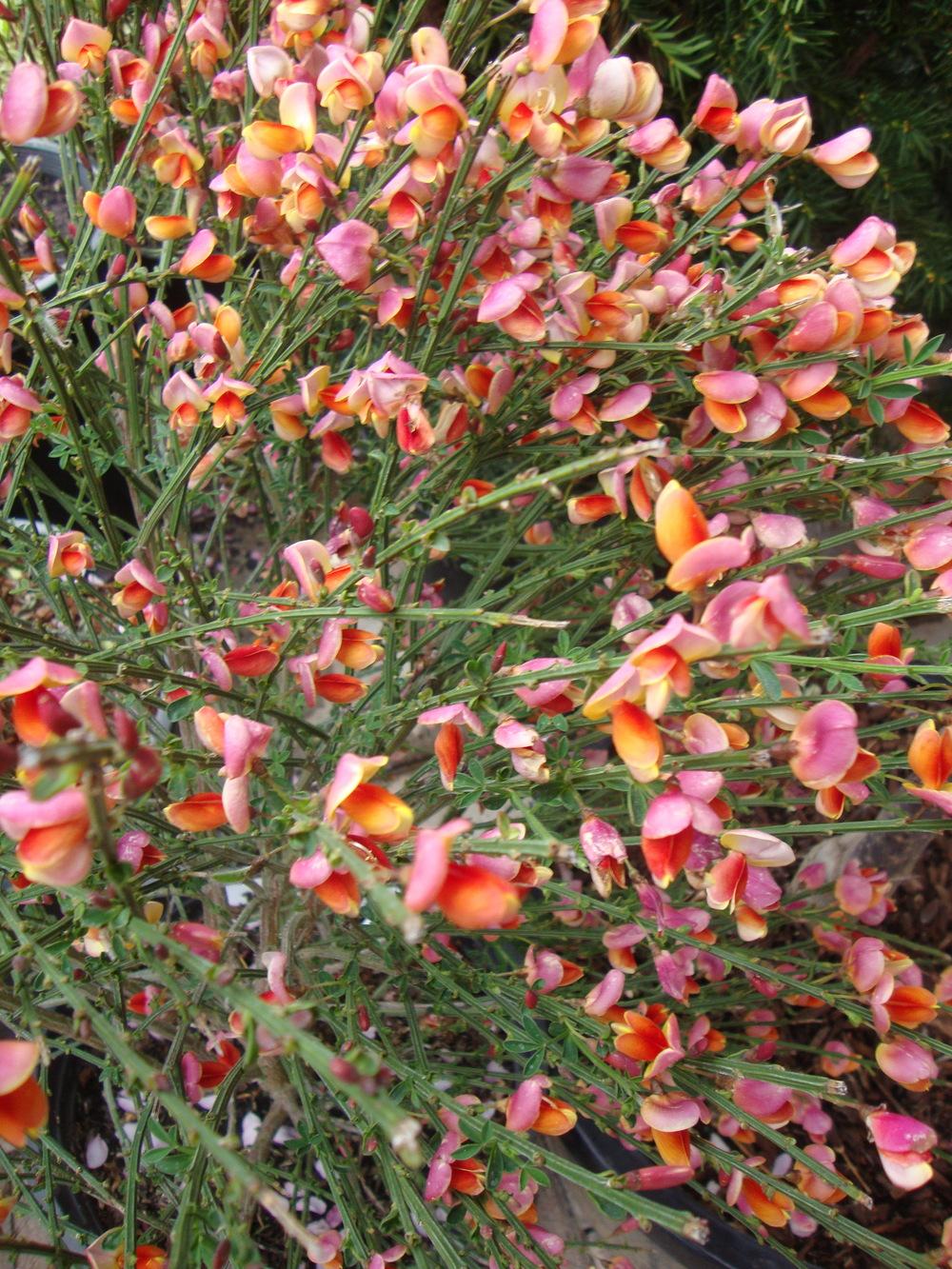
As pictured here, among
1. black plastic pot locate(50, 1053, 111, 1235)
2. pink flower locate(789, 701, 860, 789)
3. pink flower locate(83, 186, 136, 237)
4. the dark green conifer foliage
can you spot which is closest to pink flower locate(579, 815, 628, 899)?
pink flower locate(789, 701, 860, 789)

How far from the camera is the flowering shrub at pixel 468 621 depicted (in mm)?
469

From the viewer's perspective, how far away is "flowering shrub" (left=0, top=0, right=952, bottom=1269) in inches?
18.5

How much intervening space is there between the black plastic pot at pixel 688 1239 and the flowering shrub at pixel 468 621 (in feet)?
0.29

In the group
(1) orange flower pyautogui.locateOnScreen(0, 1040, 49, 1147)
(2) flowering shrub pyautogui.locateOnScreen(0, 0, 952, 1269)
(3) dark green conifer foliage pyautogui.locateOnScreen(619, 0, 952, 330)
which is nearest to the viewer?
(1) orange flower pyautogui.locateOnScreen(0, 1040, 49, 1147)

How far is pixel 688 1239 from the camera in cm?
87

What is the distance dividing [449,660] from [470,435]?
7.9 inches

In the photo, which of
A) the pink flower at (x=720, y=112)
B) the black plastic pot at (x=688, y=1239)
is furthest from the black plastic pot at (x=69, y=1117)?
the pink flower at (x=720, y=112)

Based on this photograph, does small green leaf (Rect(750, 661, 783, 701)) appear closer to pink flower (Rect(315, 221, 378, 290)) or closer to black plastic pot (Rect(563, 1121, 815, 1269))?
Result: pink flower (Rect(315, 221, 378, 290))

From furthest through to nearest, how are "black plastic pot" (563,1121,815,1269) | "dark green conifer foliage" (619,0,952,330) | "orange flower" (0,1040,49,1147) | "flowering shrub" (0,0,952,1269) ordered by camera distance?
"dark green conifer foliage" (619,0,952,330) → "black plastic pot" (563,1121,815,1269) → "flowering shrub" (0,0,952,1269) → "orange flower" (0,1040,49,1147)

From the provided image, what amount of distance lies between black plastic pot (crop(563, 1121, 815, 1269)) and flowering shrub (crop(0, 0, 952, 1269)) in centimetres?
9

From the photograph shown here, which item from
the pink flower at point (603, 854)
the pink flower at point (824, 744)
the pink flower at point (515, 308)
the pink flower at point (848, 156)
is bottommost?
the pink flower at point (603, 854)

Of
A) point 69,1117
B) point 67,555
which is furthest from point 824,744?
point 69,1117

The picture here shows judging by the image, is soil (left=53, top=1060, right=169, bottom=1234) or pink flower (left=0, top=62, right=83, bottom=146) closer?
pink flower (left=0, top=62, right=83, bottom=146)

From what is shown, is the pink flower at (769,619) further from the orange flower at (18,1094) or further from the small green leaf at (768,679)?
the orange flower at (18,1094)
